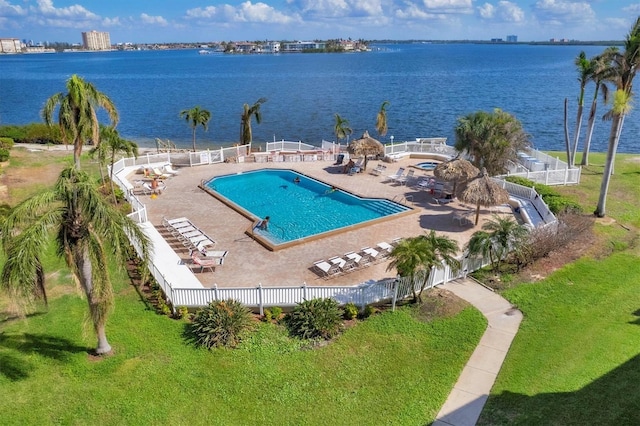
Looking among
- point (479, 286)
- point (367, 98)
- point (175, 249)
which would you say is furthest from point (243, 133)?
point (367, 98)

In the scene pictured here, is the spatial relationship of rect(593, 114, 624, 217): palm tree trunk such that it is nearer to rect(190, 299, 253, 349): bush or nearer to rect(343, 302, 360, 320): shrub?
rect(343, 302, 360, 320): shrub

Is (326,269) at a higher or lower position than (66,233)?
lower

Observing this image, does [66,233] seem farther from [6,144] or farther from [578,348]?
[6,144]

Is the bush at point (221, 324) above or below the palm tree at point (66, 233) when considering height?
below

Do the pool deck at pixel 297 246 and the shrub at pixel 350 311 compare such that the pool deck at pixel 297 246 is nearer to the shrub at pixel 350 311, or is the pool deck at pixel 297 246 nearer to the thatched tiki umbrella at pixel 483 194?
the thatched tiki umbrella at pixel 483 194

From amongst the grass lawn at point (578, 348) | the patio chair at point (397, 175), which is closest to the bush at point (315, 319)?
the grass lawn at point (578, 348)

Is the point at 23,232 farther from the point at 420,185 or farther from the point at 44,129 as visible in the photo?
the point at 44,129

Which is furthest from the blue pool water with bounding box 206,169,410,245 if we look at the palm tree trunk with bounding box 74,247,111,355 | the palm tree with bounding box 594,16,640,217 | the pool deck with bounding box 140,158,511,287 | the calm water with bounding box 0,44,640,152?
the calm water with bounding box 0,44,640,152

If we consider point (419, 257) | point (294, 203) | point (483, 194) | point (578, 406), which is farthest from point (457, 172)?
point (578, 406)
